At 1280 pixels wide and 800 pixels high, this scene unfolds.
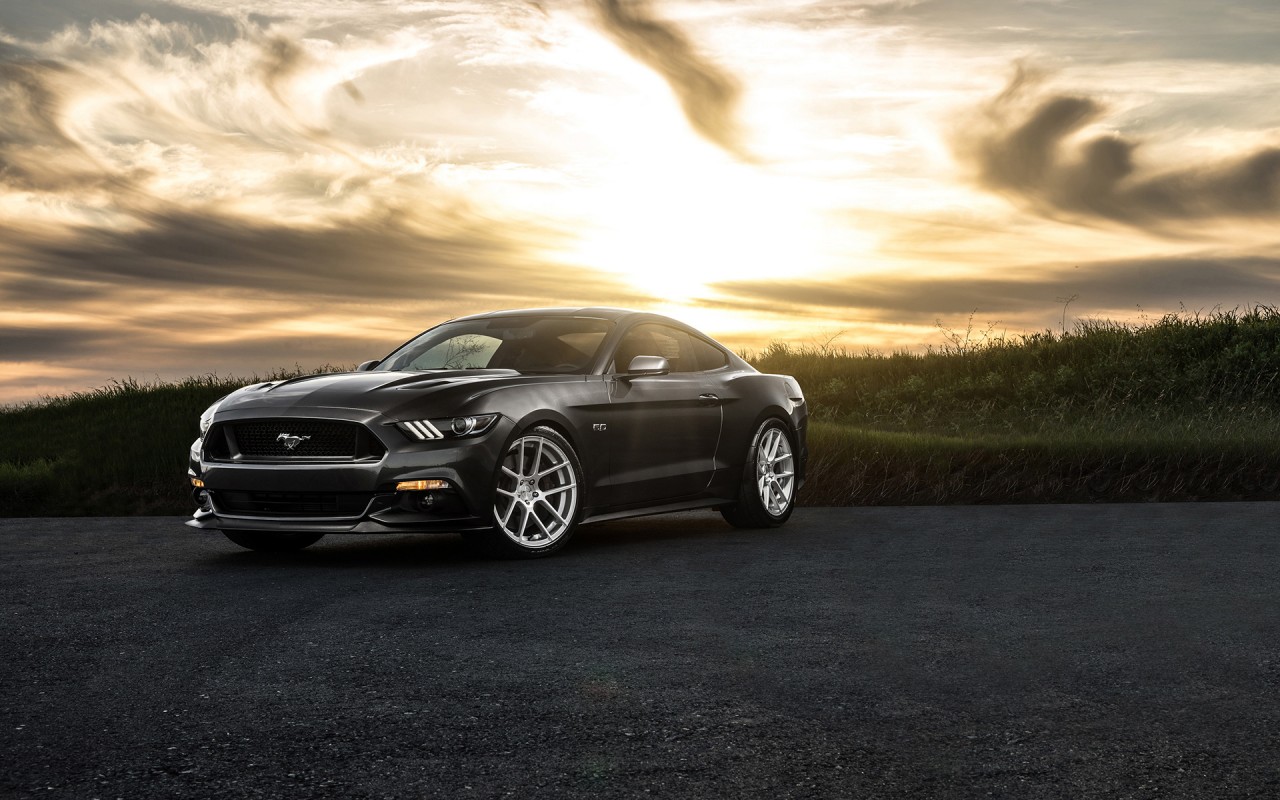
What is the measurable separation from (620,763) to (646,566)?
165 inches

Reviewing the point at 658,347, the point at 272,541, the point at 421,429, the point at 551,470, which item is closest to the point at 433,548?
the point at 272,541

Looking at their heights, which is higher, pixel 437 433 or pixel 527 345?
pixel 527 345

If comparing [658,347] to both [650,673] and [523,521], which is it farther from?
[650,673]

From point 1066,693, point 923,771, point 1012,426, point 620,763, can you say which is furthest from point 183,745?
point 1012,426

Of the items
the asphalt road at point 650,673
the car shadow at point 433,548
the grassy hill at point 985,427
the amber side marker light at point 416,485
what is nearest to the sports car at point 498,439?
the amber side marker light at point 416,485

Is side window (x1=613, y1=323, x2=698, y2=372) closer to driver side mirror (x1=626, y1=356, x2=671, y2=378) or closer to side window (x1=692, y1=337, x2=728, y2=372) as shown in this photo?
side window (x1=692, y1=337, x2=728, y2=372)

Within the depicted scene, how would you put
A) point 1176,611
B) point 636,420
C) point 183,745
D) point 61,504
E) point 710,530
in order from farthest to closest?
point 61,504, point 710,530, point 636,420, point 1176,611, point 183,745

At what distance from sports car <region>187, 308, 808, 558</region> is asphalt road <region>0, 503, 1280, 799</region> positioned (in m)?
0.36

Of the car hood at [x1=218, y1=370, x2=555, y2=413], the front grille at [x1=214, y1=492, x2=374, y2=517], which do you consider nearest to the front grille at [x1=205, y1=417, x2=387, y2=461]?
the car hood at [x1=218, y1=370, x2=555, y2=413]

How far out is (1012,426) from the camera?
711 inches

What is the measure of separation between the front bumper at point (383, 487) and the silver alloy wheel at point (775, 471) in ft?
9.14

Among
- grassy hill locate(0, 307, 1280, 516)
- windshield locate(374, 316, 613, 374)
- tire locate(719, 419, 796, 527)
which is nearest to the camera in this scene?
windshield locate(374, 316, 613, 374)

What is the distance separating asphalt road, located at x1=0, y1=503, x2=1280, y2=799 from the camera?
145 inches

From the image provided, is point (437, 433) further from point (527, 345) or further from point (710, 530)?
point (710, 530)
